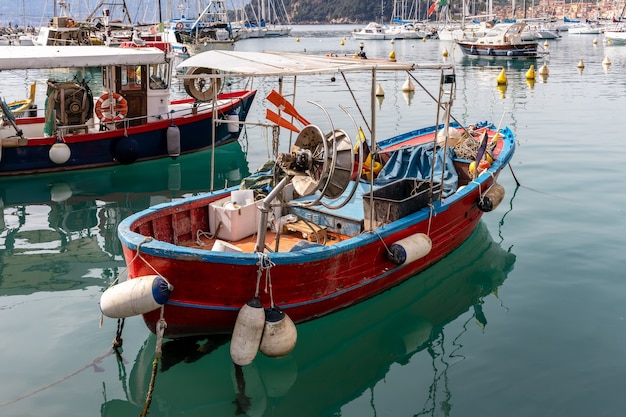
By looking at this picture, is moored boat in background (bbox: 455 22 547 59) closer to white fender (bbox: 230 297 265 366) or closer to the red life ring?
the red life ring

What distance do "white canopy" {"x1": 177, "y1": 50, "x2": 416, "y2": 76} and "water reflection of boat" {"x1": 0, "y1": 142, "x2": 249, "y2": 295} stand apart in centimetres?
376

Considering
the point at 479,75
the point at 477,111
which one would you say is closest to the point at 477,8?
the point at 479,75

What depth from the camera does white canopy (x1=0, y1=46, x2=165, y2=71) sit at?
14.6m

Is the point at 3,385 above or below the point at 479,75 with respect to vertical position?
below

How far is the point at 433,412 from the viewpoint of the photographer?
22.1ft

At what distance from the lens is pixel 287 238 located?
30.0 ft

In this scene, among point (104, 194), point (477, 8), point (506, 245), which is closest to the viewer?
point (506, 245)

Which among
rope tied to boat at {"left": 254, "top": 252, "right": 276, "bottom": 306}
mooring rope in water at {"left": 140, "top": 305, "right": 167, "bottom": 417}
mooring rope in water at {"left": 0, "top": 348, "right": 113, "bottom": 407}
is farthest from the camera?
rope tied to boat at {"left": 254, "top": 252, "right": 276, "bottom": 306}

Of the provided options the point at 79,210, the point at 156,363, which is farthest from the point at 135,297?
the point at 79,210

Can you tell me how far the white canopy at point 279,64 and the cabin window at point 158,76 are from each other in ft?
26.0

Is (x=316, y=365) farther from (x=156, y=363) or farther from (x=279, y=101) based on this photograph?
(x=279, y=101)

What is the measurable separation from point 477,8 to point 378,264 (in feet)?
571

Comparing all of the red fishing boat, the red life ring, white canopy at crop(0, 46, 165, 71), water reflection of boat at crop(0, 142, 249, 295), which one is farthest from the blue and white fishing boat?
the red fishing boat

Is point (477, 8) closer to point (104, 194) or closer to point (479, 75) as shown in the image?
point (479, 75)
